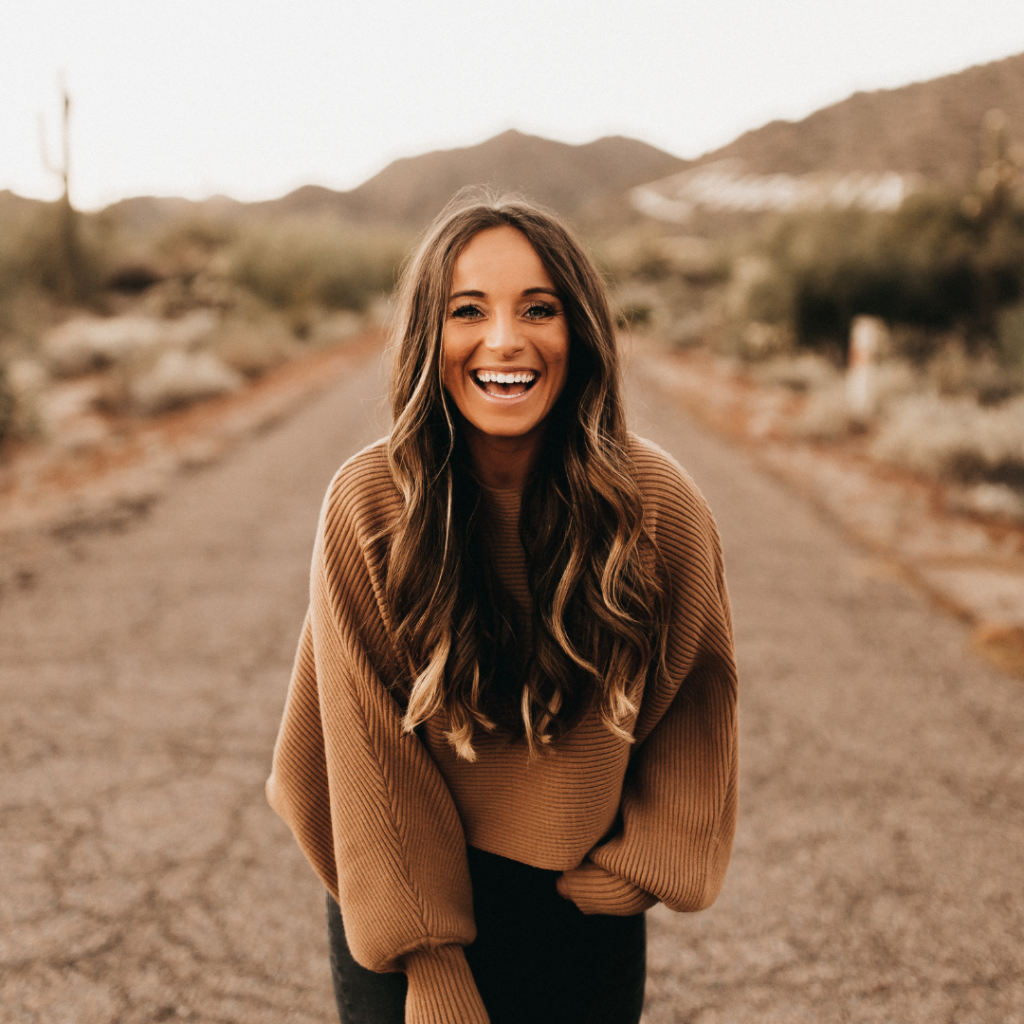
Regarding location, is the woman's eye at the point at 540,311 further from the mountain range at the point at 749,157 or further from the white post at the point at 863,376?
the white post at the point at 863,376

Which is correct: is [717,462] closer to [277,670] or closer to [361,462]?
[277,670]

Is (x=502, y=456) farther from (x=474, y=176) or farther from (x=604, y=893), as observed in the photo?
(x=474, y=176)

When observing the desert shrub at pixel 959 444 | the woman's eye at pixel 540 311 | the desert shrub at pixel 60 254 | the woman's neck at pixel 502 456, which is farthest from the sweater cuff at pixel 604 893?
the desert shrub at pixel 60 254

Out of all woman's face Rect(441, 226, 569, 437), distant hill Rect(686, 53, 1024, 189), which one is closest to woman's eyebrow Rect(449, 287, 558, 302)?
woman's face Rect(441, 226, 569, 437)

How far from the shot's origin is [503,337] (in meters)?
1.24

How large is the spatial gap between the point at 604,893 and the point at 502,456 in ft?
2.59

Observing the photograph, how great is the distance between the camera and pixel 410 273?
1370 mm

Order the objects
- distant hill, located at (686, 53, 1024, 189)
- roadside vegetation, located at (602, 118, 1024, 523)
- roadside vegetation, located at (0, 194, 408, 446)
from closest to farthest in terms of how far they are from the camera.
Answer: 1. roadside vegetation, located at (602, 118, 1024, 523)
2. roadside vegetation, located at (0, 194, 408, 446)
3. distant hill, located at (686, 53, 1024, 189)

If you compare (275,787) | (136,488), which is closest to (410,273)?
Answer: (275,787)

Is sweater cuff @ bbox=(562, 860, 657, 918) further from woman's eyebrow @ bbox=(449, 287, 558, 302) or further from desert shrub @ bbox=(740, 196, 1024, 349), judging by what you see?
desert shrub @ bbox=(740, 196, 1024, 349)

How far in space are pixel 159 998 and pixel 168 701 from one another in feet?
5.22

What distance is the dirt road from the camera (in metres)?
2.07

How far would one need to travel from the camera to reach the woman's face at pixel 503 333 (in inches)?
49.4

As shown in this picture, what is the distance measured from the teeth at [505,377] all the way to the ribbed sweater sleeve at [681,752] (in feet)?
0.91
